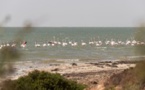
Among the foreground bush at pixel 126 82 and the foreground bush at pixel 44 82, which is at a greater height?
the foreground bush at pixel 44 82

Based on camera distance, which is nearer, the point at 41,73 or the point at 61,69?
the point at 41,73

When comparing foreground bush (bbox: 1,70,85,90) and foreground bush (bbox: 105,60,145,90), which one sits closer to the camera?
foreground bush (bbox: 1,70,85,90)

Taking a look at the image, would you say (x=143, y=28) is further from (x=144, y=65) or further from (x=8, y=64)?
(x=8, y=64)

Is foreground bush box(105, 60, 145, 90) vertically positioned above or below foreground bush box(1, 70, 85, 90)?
below

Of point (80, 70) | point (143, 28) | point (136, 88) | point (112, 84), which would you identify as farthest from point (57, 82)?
point (80, 70)

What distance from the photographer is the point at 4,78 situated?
446 cm

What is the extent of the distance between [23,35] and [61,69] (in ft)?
112

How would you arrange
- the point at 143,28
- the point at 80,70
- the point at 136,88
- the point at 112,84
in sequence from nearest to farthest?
the point at 143,28, the point at 136,88, the point at 112,84, the point at 80,70

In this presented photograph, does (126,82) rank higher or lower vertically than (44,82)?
lower

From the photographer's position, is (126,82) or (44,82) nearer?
(44,82)

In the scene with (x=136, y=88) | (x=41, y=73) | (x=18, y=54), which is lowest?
(x=136, y=88)

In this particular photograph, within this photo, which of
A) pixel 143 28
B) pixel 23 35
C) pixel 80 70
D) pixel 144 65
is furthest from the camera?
pixel 80 70

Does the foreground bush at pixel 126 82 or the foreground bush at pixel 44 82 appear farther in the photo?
the foreground bush at pixel 126 82

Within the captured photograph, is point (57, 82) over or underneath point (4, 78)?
underneath
